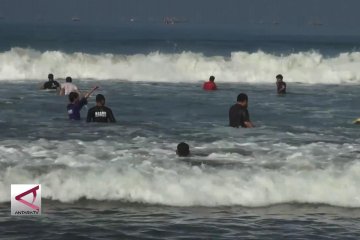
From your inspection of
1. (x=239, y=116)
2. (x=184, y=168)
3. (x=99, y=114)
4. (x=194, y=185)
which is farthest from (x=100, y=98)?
(x=194, y=185)

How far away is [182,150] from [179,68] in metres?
30.9

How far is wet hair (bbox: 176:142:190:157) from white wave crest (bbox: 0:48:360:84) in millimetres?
25652

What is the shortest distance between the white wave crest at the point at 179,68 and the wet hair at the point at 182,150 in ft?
84.2

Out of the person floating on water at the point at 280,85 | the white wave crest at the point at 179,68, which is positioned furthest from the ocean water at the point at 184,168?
the white wave crest at the point at 179,68

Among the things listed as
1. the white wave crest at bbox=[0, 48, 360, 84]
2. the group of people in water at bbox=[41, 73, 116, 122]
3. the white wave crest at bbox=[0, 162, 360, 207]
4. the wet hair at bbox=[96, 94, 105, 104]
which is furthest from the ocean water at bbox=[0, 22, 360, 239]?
the white wave crest at bbox=[0, 48, 360, 84]

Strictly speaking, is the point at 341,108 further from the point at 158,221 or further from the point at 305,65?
the point at 305,65

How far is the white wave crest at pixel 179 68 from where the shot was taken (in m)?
44.9

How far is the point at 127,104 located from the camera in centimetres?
2895

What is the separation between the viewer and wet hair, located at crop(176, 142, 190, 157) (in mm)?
17312

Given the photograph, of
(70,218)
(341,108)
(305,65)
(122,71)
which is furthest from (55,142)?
(305,65)

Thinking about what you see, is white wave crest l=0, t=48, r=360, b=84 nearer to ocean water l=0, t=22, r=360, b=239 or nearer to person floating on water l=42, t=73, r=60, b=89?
person floating on water l=42, t=73, r=60, b=89

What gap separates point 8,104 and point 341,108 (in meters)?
12.4

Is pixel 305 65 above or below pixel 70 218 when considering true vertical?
above

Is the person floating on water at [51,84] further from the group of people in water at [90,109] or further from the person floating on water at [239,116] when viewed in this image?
the person floating on water at [239,116]
